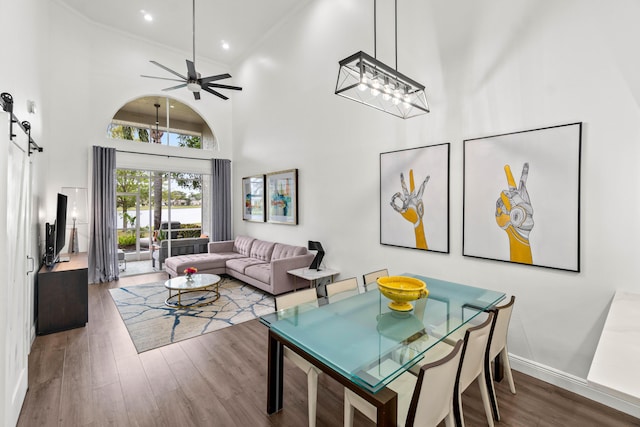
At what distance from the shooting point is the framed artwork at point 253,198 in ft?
20.5

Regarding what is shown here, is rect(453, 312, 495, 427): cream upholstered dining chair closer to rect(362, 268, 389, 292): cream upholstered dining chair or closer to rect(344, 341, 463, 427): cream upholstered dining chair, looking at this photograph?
rect(344, 341, 463, 427): cream upholstered dining chair

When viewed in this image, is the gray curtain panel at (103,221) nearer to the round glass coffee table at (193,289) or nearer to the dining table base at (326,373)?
the round glass coffee table at (193,289)

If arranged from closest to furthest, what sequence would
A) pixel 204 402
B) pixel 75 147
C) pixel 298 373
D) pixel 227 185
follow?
pixel 204 402, pixel 298 373, pixel 75 147, pixel 227 185

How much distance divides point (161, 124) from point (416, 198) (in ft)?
19.5

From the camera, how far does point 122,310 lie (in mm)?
4191

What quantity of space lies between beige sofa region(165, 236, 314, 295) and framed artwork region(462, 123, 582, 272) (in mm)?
2631

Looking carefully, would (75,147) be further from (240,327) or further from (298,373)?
(298,373)

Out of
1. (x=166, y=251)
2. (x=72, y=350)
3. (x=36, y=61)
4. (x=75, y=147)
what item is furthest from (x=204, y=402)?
(x=75, y=147)

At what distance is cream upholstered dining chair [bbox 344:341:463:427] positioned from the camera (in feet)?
4.38

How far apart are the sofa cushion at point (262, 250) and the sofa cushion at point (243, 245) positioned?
130 mm

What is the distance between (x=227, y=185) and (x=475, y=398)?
21.1ft

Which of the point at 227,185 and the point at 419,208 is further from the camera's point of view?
the point at 227,185

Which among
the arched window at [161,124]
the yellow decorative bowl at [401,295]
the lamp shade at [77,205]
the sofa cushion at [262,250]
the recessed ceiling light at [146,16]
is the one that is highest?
the recessed ceiling light at [146,16]

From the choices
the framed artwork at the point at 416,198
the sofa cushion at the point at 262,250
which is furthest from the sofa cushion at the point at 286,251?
the framed artwork at the point at 416,198
